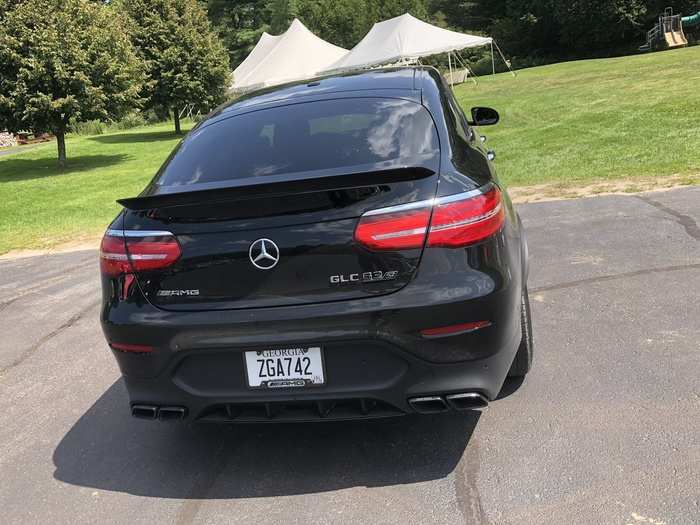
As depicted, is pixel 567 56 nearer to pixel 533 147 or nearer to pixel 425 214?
pixel 533 147

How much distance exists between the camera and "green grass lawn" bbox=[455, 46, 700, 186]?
30.8 feet

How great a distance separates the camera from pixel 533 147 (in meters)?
12.3

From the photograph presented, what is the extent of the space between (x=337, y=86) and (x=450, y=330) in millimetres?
1826

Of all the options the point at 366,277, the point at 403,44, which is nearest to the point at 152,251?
the point at 366,277

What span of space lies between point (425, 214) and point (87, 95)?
1699 centimetres

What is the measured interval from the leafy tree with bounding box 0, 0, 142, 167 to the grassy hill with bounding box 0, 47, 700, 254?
1653 mm

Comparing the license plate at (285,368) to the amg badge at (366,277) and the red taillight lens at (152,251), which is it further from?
the red taillight lens at (152,251)

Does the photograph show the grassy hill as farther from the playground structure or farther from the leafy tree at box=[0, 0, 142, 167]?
the playground structure

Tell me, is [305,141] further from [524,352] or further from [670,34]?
[670,34]

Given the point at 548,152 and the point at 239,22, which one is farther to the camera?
the point at 239,22

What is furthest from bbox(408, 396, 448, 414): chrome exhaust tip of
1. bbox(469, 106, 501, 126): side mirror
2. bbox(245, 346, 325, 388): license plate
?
bbox(469, 106, 501, 126): side mirror

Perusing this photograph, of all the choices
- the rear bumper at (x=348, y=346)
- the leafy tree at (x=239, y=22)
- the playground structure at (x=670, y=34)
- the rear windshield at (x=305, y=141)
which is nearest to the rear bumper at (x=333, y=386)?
the rear bumper at (x=348, y=346)

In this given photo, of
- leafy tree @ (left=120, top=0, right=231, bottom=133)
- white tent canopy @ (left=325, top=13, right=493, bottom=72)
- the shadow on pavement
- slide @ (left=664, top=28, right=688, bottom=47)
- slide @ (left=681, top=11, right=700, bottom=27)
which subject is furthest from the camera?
slide @ (left=681, top=11, right=700, bottom=27)

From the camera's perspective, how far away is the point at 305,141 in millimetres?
3270
